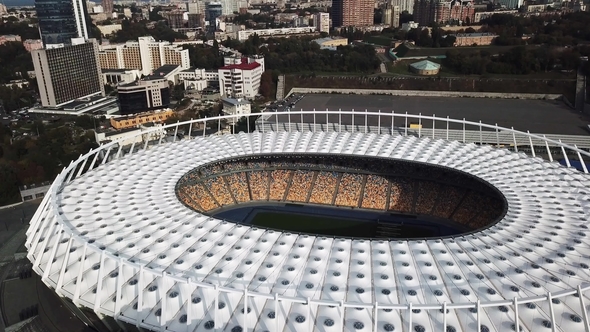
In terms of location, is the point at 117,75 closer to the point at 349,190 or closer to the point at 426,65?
the point at 426,65

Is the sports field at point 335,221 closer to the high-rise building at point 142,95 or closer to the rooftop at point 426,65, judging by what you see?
the high-rise building at point 142,95

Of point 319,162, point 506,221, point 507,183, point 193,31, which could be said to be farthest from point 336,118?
point 193,31

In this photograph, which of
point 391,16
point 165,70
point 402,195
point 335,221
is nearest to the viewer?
point 335,221

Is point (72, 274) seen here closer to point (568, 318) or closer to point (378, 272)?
point (378, 272)

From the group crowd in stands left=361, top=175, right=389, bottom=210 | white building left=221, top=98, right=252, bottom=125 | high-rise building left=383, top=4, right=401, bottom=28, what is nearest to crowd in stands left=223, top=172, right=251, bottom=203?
crowd in stands left=361, top=175, right=389, bottom=210

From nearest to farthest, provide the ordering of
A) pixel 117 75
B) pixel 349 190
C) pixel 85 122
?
pixel 349 190, pixel 85 122, pixel 117 75

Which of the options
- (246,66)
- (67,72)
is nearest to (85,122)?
(67,72)

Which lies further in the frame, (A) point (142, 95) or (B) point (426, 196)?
(A) point (142, 95)
